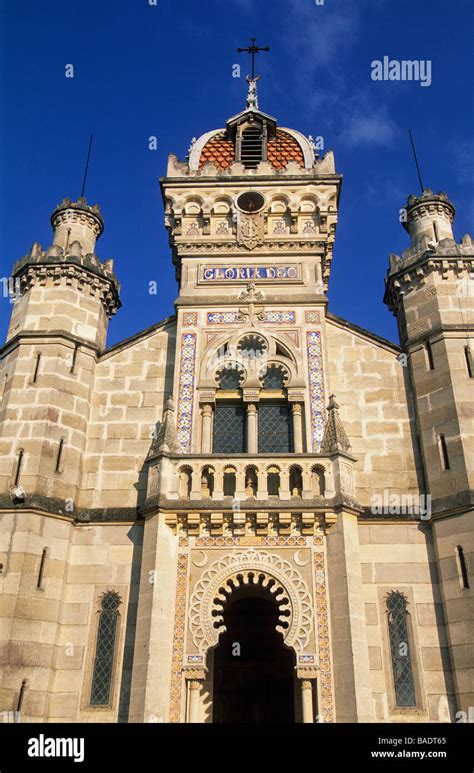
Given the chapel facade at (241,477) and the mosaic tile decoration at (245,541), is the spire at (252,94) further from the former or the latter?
the mosaic tile decoration at (245,541)

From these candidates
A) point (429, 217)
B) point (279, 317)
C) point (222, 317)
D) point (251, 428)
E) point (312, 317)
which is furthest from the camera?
point (429, 217)

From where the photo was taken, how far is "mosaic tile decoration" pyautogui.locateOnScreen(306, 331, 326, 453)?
17.9 meters

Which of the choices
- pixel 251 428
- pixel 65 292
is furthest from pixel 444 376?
pixel 65 292

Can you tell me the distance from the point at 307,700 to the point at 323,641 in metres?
1.17

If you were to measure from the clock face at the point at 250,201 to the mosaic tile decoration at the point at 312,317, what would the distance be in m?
4.18

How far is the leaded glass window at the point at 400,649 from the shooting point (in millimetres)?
15141

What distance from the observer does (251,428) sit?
726 inches

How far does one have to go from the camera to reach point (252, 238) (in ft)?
70.5

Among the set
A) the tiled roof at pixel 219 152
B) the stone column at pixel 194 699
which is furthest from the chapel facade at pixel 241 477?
the tiled roof at pixel 219 152

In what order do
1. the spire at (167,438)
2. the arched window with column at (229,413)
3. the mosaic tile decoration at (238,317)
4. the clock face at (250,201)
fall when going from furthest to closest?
the clock face at (250,201), the mosaic tile decoration at (238,317), the arched window with column at (229,413), the spire at (167,438)

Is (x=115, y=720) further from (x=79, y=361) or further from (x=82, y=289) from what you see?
(x=82, y=289)

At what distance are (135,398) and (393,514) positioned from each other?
287 inches

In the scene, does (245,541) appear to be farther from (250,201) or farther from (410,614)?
(250,201)

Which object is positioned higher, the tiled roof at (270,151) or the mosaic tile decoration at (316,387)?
the tiled roof at (270,151)
